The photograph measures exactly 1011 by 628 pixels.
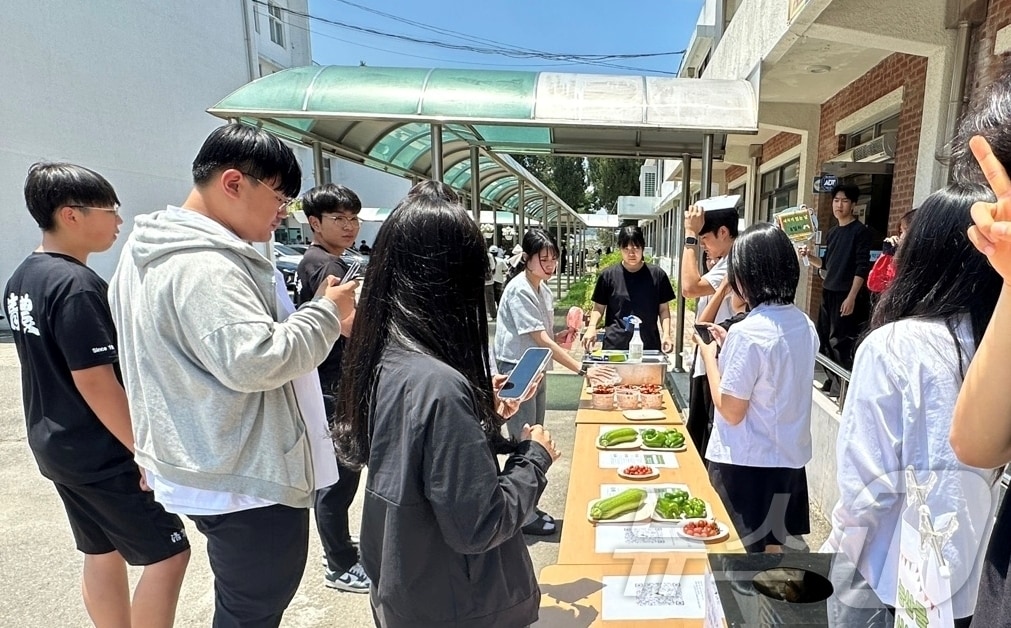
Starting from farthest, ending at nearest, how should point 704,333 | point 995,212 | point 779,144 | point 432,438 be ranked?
point 779,144 < point 704,333 < point 432,438 < point 995,212

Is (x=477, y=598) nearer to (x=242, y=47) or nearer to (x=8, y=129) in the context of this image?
(x=8, y=129)

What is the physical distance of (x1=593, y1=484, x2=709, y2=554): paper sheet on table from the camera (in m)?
1.78

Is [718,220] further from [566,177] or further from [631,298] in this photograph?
[566,177]

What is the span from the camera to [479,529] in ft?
3.65

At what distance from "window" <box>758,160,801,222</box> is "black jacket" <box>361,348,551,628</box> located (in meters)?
7.14

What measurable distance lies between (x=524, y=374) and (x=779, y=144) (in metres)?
7.83

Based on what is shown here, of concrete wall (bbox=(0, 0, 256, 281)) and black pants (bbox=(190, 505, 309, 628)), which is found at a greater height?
concrete wall (bbox=(0, 0, 256, 281))

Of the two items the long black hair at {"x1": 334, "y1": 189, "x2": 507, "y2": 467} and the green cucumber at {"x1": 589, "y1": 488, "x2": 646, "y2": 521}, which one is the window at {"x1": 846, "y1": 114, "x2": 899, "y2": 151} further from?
the long black hair at {"x1": 334, "y1": 189, "x2": 507, "y2": 467}

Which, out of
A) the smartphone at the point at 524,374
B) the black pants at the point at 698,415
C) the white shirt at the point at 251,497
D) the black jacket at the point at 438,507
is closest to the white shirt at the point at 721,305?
the black pants at the point at 698,415

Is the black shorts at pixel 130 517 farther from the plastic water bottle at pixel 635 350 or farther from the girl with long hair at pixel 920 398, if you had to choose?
the plastic water bottle at pixel 635 350

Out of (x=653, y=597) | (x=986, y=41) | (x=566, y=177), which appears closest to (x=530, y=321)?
(x=653, y=597)

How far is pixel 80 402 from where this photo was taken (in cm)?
177

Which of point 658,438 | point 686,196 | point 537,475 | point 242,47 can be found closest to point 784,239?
Result: point 658,438

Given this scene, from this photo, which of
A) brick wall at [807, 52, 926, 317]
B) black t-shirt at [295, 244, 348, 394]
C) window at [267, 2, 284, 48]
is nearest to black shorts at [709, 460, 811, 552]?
black t-shirt at [295, 244, 348, 394]
